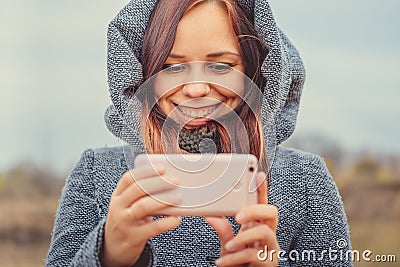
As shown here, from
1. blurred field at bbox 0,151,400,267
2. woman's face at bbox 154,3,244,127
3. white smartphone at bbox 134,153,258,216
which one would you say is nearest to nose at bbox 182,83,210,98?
woman's face at bbox 154,3,244,127

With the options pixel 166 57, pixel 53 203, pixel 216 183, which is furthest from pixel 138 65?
pixel 53 203

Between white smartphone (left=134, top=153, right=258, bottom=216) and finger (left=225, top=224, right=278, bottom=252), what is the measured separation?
0.02m

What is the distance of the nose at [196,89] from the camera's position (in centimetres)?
75

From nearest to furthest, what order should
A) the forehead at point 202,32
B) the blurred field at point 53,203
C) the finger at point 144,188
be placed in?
the finger at point 144,188, the forehead at point 202,32, the blurred field at point 53,203

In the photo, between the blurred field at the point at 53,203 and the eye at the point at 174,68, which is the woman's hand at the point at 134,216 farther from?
the blurred field at the point at 53,203

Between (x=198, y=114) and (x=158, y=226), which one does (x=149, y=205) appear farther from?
(x=198, y=114)

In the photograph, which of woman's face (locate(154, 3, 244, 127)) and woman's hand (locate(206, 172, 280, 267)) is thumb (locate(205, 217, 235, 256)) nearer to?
woman's hand (locate(206, 172, 280, 267))

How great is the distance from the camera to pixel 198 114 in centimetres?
77

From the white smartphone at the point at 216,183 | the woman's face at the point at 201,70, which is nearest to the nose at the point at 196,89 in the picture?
the woman's face at the point at 201,70

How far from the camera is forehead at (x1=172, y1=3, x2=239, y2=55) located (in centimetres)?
75

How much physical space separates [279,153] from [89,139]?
0.22 metres

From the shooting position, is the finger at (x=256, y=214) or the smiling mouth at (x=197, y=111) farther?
the smiling mouth at (x=197, y=111)

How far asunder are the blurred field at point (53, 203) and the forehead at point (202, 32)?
1.38ft

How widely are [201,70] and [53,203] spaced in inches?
27.7
